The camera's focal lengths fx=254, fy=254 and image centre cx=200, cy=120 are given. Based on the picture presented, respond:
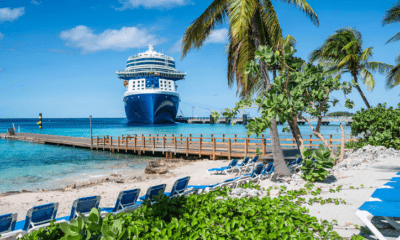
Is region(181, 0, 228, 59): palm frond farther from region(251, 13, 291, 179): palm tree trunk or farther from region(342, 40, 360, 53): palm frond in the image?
region(342, 40, 360, 53): palm frond

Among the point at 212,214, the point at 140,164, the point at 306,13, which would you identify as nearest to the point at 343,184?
the point at 212,214

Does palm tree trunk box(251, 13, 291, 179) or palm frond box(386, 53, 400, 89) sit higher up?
palm frond box(386, 53, 400, 89)

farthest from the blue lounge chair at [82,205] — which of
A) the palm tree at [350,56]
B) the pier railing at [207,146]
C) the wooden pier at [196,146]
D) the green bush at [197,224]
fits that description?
the palm tree at [350,56]

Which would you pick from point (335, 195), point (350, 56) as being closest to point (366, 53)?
point (350, 56)

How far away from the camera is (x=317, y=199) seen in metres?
4.23

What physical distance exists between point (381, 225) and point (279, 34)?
18.7ft

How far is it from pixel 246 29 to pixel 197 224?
5.54 meters

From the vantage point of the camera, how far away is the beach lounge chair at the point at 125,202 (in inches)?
166

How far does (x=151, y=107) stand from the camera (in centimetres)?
5419

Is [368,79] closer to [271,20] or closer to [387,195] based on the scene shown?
[271,20]

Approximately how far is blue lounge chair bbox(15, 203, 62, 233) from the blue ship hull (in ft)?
166

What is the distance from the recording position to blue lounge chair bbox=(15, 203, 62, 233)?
3.54 m

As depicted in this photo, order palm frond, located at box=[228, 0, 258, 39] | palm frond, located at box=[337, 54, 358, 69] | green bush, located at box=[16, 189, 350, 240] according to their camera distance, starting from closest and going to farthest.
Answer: green bush, located at box=[16, 189, 350, 240], palm frond, located at box=[228, 0, 258, 39], palm frond, located at box=[337, 54, 358, 69]

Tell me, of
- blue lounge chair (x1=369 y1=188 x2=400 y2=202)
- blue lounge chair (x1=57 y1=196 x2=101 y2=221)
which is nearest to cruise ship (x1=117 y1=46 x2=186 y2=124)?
blue lounge chair (x1=57 y1=196 x2=101 y2=221)
